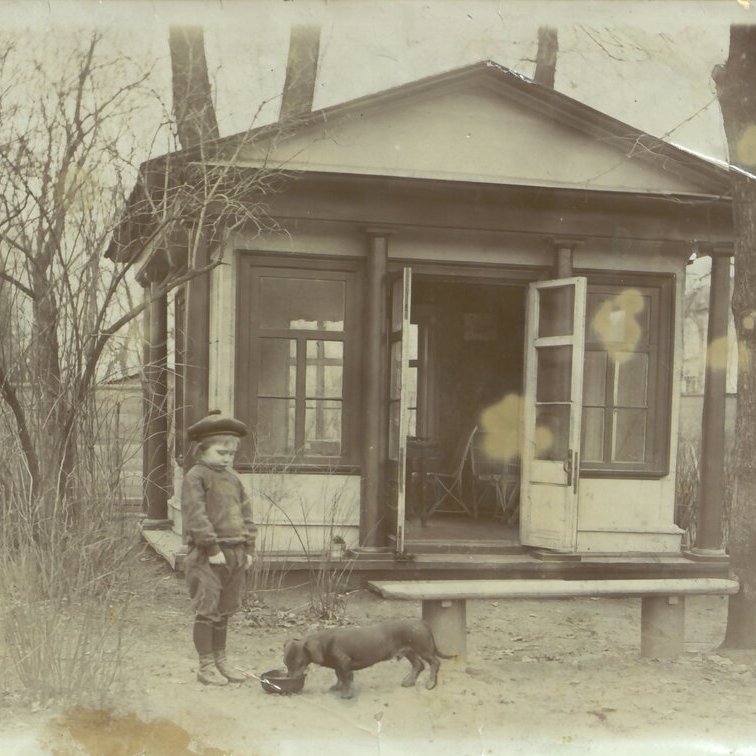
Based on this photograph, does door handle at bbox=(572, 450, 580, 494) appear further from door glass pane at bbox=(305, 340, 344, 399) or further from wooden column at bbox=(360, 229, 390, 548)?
door glass pane at bbox=(305, 340, 344, 399)

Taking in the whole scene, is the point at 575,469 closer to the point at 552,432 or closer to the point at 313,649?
the point at 552,432

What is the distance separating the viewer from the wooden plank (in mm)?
5294

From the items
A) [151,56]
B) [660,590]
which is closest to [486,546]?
[660,590]

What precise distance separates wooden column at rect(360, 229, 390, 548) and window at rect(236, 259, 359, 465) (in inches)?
6.8

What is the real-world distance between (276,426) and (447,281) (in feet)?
6.18

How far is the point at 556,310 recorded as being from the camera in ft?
24.9

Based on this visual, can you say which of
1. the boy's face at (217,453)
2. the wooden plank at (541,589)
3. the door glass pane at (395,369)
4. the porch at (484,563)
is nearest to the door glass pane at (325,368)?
the door glass pane at (395,369)

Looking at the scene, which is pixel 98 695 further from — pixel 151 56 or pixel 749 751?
pixel 151 56

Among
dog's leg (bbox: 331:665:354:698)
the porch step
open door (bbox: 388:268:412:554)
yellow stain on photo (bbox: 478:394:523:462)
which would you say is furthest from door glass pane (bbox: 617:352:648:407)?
dog's leg (bbox: 331:665:354:698)

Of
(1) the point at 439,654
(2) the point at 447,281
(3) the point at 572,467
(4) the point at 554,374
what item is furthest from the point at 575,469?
(1) the point at 439,654

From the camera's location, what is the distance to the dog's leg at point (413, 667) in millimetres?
5035

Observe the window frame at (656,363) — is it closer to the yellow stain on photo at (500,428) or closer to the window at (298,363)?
the window at (298,363)

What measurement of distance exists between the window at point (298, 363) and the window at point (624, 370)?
2.11 m

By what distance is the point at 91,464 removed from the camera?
18.6 ft
